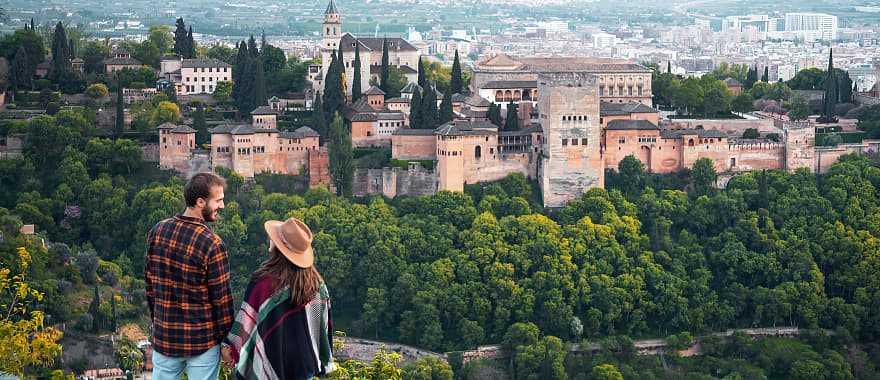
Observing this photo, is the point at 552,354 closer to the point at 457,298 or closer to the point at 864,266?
the point at 457,298

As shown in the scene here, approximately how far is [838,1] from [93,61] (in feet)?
367

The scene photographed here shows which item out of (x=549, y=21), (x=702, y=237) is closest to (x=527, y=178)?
(x=702, y=237)

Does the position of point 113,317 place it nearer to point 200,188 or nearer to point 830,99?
point 830,99

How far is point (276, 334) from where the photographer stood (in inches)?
335

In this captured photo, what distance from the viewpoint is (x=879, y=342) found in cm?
3450

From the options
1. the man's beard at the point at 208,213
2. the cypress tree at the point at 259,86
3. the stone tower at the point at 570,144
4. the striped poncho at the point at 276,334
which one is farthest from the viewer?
the cypress tree at the point at 259,86

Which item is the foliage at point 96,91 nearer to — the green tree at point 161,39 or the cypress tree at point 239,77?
the cypress tree at point 239,77

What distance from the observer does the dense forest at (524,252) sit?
107ft

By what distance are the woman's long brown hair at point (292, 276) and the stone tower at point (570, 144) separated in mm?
28415

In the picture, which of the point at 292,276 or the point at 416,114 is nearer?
the point at 292,276

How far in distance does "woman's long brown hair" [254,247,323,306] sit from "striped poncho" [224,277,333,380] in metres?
0.04

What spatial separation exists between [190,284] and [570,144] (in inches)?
1122

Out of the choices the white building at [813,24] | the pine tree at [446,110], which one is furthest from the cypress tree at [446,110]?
the white building at [813,24]

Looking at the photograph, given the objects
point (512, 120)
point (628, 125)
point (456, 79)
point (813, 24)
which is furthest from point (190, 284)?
point (813, 24)
